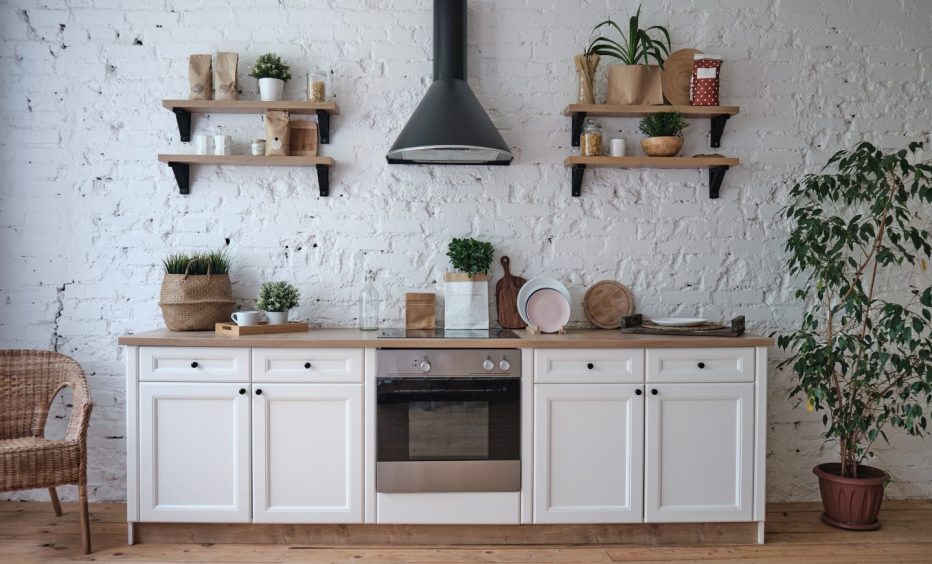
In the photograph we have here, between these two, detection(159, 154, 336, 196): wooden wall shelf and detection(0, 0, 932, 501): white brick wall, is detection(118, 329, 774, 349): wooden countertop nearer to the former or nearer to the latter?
detection(0, 0, 932, 501): white brick wall

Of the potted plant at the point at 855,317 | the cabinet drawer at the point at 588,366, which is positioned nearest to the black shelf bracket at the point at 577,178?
the cabinet drawer at the point at 588,366

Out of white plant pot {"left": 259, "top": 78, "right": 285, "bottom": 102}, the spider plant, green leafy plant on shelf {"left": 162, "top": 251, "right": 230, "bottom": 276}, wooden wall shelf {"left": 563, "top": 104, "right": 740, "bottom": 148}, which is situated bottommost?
green leafy plant on shelf {"left": 162, "top": 251, "right": 230, "bottom": 276}

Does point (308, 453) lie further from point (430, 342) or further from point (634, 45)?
point (634, 45)

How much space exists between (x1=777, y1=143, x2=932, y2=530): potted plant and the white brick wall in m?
0.19

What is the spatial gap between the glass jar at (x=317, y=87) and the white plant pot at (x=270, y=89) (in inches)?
5.5

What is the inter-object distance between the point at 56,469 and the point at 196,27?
7.16 feet

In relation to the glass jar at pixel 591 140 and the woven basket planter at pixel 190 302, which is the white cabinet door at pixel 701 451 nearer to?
the glass jar at pixel 591 140

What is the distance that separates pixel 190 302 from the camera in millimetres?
3064

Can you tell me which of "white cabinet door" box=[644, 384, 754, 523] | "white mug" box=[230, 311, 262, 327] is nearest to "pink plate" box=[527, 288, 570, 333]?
"white cabinet door" box=[644, 384, 754, 523]

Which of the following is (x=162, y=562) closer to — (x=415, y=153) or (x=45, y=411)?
(x=45, y=411)

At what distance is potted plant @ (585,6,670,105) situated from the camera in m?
3.33

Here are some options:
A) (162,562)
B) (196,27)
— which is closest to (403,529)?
(162,562)

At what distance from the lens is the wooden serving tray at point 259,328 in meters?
2.96

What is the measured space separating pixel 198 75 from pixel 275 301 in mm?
1184
